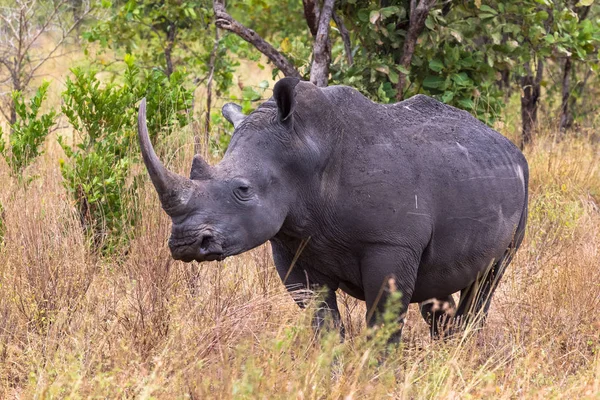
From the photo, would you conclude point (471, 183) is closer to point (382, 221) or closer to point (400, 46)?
point (382, 221)

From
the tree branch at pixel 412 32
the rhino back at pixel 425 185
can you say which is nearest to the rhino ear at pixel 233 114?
the rhino back at pixel 425 185

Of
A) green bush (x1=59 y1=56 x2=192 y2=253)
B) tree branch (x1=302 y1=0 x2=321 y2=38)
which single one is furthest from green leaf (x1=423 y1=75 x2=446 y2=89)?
green bush (x1=59 y1=56 x2=192 y2=253)

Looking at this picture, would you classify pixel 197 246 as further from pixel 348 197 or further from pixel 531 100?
pixel 531 100

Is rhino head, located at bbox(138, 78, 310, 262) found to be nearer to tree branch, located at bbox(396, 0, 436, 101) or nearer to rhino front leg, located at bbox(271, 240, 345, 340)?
rhino front leg, located at bbox(271, 240, 345, 340)

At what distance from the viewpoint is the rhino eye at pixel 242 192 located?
4.10m

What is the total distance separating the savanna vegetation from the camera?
389 centimetres

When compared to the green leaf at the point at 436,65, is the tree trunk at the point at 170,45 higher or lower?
higher

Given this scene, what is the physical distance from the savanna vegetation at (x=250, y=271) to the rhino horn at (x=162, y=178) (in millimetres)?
598

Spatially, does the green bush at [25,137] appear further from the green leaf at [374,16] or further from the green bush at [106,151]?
the green leaf at [374,16]

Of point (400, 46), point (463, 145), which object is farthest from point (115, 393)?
point (400, 46)

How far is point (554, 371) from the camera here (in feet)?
15.6

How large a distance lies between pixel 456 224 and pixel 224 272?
1.65 metres

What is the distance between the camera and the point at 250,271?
229 inches

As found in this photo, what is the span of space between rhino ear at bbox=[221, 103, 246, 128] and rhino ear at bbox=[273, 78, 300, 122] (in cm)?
33
